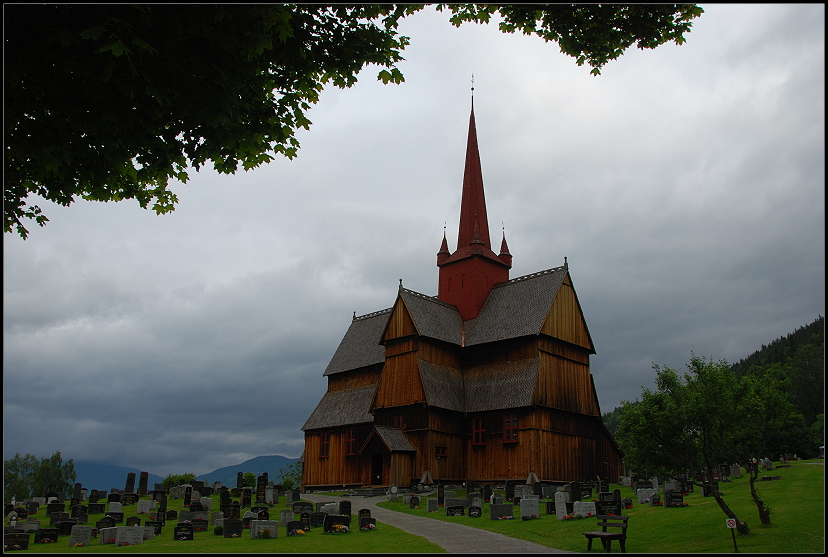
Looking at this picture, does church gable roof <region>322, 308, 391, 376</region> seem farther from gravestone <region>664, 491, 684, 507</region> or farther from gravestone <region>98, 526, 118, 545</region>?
gravestone <region>98, 526, 118, 545</region>

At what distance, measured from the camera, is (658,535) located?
1781 cm

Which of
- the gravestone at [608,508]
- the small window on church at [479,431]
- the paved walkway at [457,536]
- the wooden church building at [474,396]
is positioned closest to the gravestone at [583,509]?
the gravestone at [608,508]

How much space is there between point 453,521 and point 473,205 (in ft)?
97.3

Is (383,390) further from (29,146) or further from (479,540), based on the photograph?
(29,146)

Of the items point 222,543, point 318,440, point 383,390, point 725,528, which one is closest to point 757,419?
point 725,528

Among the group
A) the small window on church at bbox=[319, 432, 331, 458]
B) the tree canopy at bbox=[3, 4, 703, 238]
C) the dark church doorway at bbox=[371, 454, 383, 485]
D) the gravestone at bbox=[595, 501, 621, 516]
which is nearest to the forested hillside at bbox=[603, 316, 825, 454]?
the dark church doorway at bbox=[371, 454, 383, 485]

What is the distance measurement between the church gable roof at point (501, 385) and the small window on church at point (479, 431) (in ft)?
2.74

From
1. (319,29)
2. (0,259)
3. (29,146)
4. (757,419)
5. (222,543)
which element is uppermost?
(319,29)

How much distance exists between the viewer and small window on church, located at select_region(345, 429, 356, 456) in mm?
42594

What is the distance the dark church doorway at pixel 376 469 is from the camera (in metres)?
39.3

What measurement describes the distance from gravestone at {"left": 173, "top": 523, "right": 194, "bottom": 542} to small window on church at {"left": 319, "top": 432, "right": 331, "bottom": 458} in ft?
83.0

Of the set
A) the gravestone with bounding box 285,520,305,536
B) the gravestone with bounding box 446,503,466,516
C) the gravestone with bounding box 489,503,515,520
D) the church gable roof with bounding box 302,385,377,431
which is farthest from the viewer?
the church gable roof with bounding box 302,385,377,431

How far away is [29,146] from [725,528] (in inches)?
770

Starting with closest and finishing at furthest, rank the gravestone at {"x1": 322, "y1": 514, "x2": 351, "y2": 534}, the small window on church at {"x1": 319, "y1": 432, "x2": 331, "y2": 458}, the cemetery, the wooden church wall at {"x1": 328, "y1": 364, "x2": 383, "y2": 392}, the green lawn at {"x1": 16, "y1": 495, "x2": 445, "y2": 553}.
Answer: the green lawn at {"x1": 16, "y1": 495, "x2": 445, "y2": 553} → the cemetery → the gravestone at {"x1": 322, "y1": 514, "x2": 351, "y2": 534} → the small window on church at {"x1": 319, "y1": 432, "x2": 331, "y2": 458} → the wooden church wall at {"x1": 328, "y1": 364, "x2": 383, "y2": 392}
